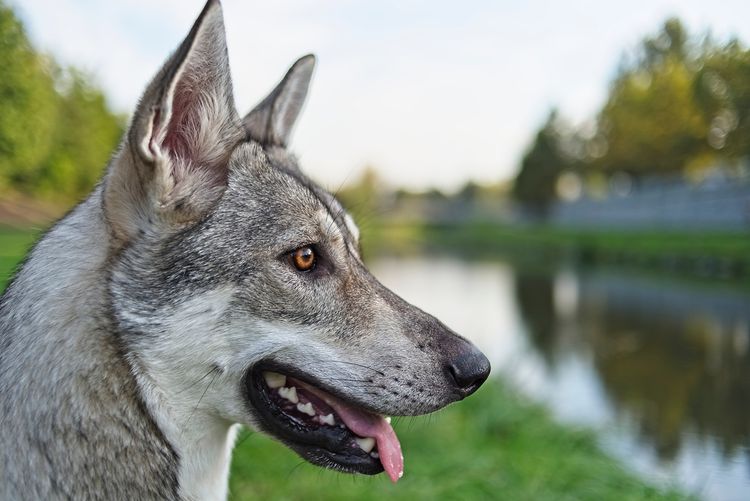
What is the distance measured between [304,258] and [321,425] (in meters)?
0.59

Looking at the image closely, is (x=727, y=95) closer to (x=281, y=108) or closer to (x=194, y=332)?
(x=281, y=108)

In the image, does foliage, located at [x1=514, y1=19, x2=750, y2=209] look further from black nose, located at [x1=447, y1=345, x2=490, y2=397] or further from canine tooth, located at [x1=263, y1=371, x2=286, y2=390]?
canine tooth, located at [x1=263, y1=371, x2=286, y2=390]

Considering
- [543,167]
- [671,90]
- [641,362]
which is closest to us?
[671,90]

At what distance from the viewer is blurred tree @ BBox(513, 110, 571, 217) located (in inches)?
1997

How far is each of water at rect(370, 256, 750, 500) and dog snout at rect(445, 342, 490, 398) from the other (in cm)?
319

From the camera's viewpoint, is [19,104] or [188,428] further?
[19,104]

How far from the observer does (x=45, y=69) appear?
507cm

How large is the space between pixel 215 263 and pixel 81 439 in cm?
66

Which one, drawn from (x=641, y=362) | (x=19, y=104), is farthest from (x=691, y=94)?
(x=641, y=362)

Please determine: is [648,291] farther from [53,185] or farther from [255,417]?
[255,417]

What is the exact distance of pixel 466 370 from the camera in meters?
2.29

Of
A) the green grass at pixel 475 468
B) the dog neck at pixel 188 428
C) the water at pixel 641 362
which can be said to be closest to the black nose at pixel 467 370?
the dog neck at pixel 188 428

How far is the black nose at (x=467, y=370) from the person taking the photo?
2289 mm

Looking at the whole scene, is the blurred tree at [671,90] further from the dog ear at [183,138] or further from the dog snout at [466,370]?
the dog ear at [183,138]
